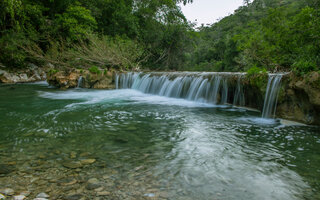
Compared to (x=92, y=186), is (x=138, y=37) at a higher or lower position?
higher

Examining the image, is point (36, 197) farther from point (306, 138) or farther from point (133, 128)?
point (306, 138)

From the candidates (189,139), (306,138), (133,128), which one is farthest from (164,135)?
(306,138)

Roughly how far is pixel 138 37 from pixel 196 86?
15.0 m

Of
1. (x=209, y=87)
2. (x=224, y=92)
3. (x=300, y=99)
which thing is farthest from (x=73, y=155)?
(x=209, y=87)

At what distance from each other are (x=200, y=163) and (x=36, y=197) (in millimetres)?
2049

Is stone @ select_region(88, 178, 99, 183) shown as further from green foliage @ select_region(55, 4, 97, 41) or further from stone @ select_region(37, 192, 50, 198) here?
green foliage @ select_region(55, 4, 97, 41)

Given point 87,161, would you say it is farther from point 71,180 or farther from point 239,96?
point 239,96

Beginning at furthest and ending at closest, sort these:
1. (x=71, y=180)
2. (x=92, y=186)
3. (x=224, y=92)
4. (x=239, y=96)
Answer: (x=224, y=92)
(x=239, y=96)
(x=71, y=180)
(x=92, y=186)

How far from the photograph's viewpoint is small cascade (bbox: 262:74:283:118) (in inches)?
238

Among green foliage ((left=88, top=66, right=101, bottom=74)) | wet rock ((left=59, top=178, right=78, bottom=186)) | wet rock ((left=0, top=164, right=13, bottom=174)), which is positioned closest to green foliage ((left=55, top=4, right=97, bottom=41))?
green foliage ((left=88, top=66, right=101, bottom=74))

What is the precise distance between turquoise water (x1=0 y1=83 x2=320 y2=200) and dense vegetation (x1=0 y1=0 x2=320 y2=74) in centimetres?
287

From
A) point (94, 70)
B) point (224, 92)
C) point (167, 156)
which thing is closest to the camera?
point (167, 156)

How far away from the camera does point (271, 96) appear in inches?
244

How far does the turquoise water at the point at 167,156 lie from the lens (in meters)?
2.28
